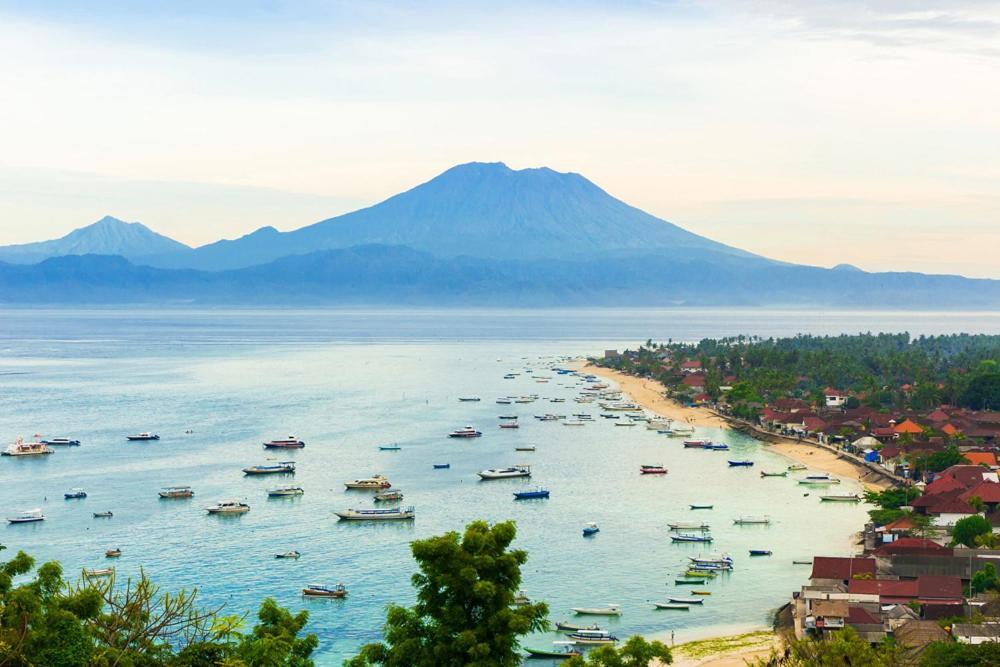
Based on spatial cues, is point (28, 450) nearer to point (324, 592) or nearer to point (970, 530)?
point (324, 592)

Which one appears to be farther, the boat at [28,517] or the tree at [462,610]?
Result: the boat at [28,517]

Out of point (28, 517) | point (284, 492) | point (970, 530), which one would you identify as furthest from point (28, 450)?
point (970, 530)

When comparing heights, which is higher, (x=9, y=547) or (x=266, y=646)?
(x=266, y=646)

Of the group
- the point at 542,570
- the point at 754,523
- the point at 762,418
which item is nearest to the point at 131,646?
the point at 542,570

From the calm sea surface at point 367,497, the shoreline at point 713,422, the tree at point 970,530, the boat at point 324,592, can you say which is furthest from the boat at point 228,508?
the shoreline at point 713,422

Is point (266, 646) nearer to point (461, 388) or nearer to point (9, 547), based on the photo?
point (9, 547)

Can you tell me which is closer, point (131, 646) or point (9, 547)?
point (131, 646)

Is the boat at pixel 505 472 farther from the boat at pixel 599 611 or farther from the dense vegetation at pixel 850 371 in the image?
the dense vegetation at pixel 850 371
